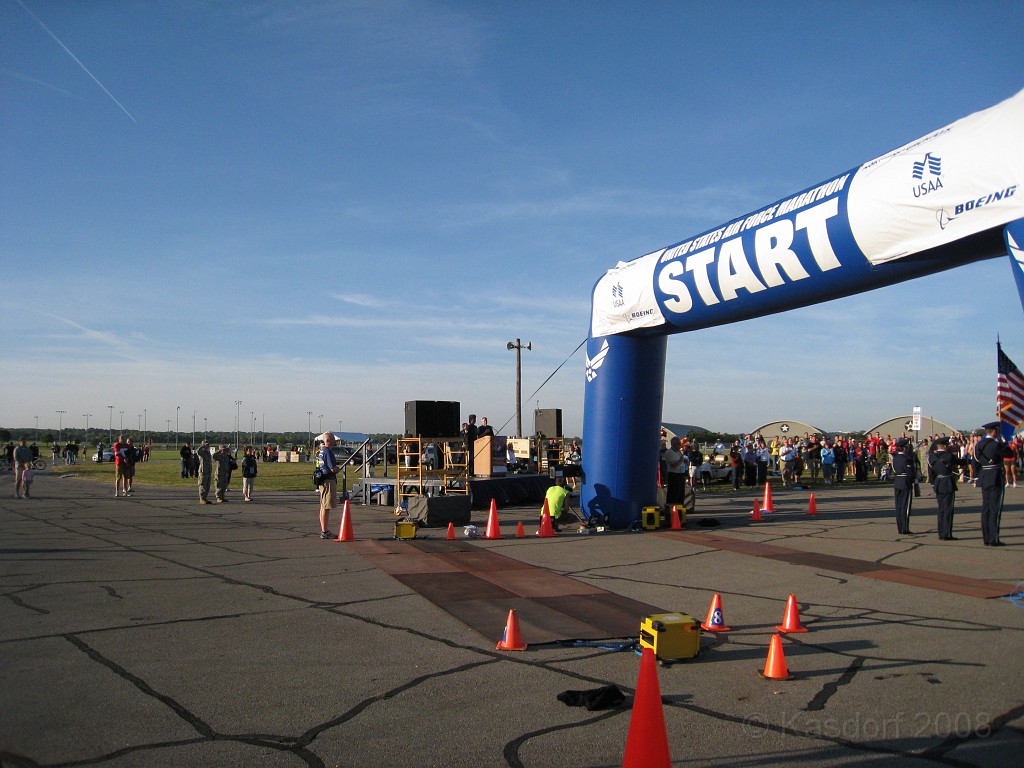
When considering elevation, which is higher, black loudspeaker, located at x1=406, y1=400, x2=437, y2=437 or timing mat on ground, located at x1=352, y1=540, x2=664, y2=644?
black loudspeaker, located at x1=406, y1=400, x2=437, y2=437

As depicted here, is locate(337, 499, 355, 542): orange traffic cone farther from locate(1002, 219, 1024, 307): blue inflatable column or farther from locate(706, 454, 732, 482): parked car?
locate(706, 454, 732, 482): parked car

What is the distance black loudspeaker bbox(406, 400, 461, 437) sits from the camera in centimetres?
1798

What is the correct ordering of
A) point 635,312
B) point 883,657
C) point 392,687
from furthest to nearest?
point 635,312 < point 883,657 < point 392,687

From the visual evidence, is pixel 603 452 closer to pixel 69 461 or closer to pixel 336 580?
pixel 336 580

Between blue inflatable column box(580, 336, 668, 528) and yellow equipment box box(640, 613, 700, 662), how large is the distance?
8299 millimetres

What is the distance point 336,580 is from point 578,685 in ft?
15.6

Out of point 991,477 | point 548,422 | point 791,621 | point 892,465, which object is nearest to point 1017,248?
point 791,621

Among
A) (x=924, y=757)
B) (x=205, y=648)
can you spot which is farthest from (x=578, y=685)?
(x=205, y=648)

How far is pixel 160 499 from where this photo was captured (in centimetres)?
2083

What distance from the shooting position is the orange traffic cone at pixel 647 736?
3.75 m

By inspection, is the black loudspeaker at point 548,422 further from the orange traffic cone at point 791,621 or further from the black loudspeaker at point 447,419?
the orange traffic cone at point 791,621

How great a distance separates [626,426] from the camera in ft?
46.6

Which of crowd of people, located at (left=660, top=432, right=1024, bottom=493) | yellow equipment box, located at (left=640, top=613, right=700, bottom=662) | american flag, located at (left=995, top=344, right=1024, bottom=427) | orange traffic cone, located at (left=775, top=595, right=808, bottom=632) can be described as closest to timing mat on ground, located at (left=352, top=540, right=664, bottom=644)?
yellow equipment box, located at (left=640, top=613, right=700, bottom=662)

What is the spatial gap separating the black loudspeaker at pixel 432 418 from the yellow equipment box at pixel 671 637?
12419mm
